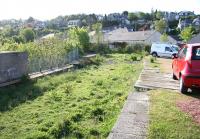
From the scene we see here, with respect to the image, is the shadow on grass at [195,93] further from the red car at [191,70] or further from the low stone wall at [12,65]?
the low stone wall at [12,65]

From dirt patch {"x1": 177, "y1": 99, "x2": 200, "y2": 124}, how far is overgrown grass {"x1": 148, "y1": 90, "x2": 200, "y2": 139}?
142 mm

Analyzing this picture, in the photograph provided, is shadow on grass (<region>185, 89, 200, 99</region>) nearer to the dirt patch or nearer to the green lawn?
the dirt patch

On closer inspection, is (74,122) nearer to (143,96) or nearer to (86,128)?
(86,128)

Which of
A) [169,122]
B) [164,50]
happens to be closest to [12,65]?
[169,122]

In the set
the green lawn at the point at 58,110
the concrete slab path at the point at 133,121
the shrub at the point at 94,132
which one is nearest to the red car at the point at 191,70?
the concrete slab path at the point at 133,121

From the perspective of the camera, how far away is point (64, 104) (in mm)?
8805

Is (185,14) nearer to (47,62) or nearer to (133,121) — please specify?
(47,62)

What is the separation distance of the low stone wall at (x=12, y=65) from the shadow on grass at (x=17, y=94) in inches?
17.2

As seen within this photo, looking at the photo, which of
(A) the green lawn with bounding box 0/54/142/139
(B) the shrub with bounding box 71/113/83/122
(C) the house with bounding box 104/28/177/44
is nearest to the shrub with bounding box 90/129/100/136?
(A) the green lawn with bounding box 0/54/142/139

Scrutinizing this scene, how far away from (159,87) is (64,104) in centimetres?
325

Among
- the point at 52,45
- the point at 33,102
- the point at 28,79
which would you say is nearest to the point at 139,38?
the point at 52,45

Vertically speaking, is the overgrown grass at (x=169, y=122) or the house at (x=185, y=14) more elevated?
the house at (x=185, y=14)

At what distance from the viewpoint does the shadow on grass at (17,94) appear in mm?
8891

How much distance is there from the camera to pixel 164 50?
35.9 m
